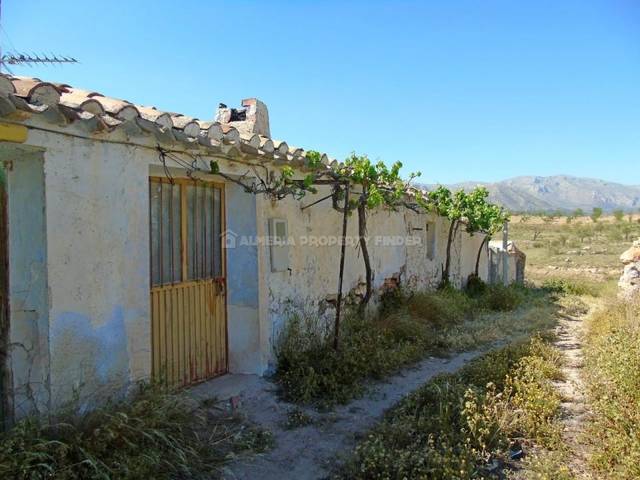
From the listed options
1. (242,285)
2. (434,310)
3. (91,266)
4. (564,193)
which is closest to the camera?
(91,266)

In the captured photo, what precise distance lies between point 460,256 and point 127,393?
10786 mm

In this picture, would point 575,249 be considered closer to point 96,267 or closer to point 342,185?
point 342,185

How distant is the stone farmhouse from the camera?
343cm

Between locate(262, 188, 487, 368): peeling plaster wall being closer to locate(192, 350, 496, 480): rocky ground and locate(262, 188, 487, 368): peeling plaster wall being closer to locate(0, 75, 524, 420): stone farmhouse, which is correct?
locate(0, 75, 524, 420): stone farmhouse

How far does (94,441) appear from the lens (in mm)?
3223

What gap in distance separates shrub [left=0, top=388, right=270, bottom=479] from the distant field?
15544 mm

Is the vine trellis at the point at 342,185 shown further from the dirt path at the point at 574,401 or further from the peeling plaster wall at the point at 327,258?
the dirt path at the point at 574,401

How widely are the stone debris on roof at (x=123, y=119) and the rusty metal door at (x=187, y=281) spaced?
566 millimetres

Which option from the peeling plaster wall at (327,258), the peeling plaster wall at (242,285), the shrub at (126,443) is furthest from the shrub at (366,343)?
the shrub at (126,443)

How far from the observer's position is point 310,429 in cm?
447

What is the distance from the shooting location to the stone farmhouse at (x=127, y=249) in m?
3.43

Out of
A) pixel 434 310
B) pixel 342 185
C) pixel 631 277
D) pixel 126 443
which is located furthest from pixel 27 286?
pixel 631 277

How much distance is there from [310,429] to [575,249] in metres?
28.5

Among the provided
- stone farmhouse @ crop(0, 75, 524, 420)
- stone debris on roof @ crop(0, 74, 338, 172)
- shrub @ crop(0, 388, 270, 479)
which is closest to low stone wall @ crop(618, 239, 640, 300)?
stone farmhouse @ crop(0, 75, 524, 420)
